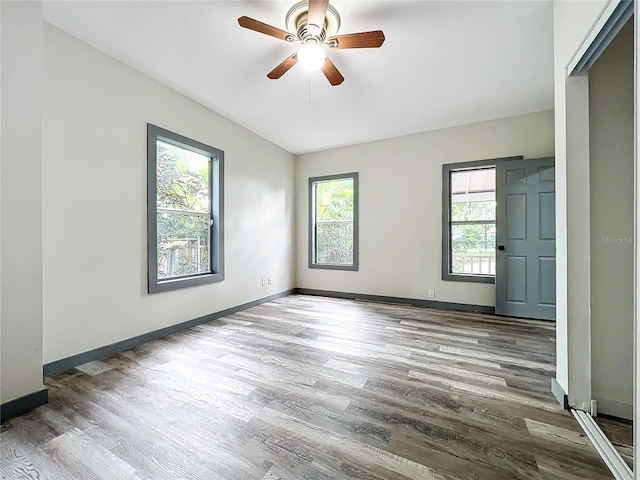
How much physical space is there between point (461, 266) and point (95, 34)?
16.0 feet

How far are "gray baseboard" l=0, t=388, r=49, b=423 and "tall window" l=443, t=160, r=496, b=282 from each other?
14.3 ft

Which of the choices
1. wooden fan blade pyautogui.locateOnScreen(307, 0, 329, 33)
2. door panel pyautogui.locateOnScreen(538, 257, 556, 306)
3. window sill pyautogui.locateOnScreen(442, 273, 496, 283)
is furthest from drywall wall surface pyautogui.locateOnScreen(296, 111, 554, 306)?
wooden fan blade pyautogui.locateOnScreen(307, 0, 329, 33)

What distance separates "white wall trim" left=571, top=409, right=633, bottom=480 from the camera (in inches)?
45.9

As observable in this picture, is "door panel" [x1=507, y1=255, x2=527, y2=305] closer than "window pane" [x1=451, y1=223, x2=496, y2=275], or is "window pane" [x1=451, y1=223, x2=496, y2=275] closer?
"door panel" [x1=507, y1=255, x2=527, y2=305]

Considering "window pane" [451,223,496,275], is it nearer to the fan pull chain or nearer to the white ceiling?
the white ceiling

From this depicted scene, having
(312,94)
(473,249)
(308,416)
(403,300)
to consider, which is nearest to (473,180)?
(473,249)

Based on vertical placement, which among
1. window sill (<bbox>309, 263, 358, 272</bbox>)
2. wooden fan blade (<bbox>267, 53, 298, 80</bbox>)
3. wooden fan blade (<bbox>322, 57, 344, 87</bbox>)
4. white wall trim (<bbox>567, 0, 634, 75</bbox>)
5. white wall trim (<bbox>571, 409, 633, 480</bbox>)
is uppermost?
wooden fan blade (<bbox>267, 53, 298, 80</bbox>)

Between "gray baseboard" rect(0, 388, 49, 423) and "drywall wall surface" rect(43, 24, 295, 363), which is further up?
"drywall wall surface" rect(43, 24, 295, 363)

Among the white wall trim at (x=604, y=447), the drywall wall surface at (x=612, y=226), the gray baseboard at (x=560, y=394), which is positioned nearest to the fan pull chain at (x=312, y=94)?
the drywall wall surface at (x=612, y=226)

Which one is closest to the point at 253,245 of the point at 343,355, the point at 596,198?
the point at 343,355

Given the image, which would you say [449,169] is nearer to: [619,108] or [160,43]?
[619,108]

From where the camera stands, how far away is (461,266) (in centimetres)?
406

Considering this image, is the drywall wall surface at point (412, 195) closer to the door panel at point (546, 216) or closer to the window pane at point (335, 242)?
the window pane at point (335, 242)

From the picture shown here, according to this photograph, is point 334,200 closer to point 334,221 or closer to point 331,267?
point 334,221
